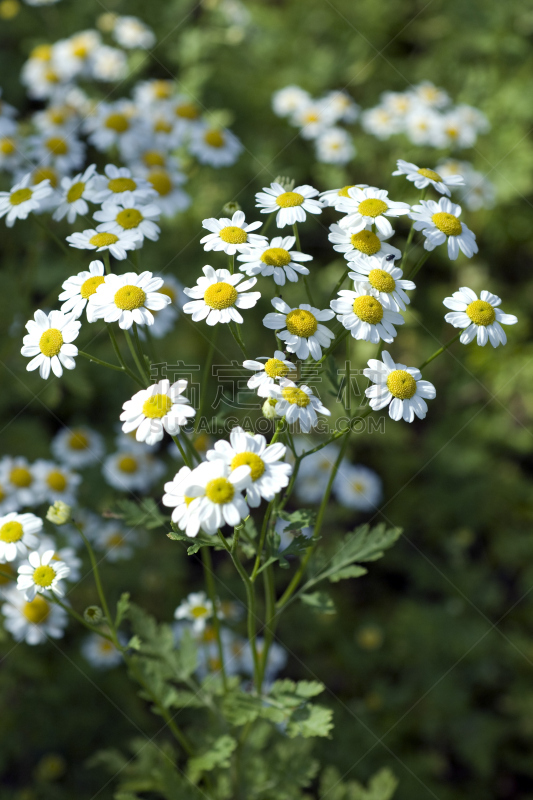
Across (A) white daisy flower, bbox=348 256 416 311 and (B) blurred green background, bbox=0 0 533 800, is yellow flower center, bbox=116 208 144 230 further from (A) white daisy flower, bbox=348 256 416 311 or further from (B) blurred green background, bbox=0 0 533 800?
(A) white daisy flower, bbox=348 256 416 311

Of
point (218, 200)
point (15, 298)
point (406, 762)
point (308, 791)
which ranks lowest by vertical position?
point (308, 791)

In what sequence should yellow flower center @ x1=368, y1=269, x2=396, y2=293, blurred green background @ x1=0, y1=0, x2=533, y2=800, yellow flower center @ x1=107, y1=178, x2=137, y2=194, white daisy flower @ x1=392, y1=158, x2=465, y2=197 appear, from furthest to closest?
blurred green background @ x1=0, y1=0, x2=533, y2=800
yellow flower center @ x1=107, y1=178, x2=137, y2=194
white daisy flower @ x1=392, y1=158, x2=465, y2=197
yellow flower center @ x1=368, y1=269, x2=396, y2=293

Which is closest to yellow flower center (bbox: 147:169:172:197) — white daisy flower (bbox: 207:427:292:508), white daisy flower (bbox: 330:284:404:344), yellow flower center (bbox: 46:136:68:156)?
yellow flower center (bbox: 46:136:68:156)

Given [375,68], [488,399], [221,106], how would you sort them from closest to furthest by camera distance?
1. [488,399]
2. [221,106]
3. [375,68]

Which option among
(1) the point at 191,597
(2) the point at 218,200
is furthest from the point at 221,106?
(1) the point at 191,597

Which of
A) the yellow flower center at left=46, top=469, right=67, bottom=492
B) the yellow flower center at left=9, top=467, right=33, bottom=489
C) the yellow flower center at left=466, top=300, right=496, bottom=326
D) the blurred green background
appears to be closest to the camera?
the yellow flower center at left=466, top=300, right=496, bottom=326

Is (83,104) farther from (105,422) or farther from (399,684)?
(399,684)

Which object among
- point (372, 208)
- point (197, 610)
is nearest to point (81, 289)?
point (372, 208)
